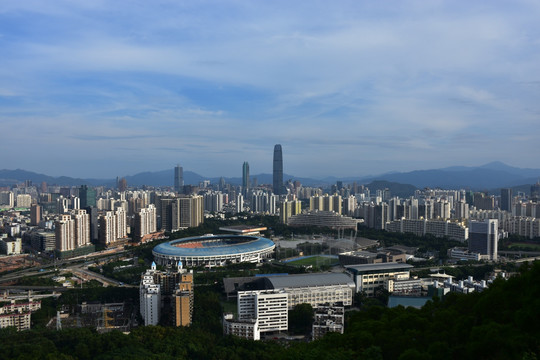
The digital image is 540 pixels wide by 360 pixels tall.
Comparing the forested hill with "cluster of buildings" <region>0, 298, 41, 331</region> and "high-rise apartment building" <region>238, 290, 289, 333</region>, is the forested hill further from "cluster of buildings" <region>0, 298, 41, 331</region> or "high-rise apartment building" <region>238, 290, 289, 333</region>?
"cluster of buildings" <region>0, 298, 41, 331</region>

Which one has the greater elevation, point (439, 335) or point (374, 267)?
point (439, 335)

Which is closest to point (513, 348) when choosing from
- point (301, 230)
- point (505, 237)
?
point (505, 237)

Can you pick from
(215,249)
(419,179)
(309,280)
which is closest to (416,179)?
(419,179)

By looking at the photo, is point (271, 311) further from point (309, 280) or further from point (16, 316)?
point (16, 316)

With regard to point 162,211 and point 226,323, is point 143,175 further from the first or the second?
point 226,323

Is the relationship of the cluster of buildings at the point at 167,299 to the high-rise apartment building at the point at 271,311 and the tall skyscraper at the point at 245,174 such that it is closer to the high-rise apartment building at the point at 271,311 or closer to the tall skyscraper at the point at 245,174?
the high-rise apartment building at the point at 271,311

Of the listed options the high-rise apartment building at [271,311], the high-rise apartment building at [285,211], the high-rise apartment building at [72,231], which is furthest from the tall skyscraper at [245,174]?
the high-rise apartment building at [271,311]

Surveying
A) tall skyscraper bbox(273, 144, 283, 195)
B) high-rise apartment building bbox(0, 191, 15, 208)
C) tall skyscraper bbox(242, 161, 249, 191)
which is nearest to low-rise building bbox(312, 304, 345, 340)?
high-rise apartment building bbox(0, 191, 15, 208)
